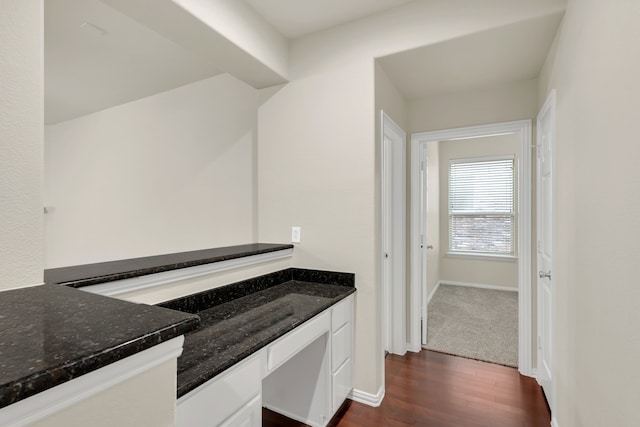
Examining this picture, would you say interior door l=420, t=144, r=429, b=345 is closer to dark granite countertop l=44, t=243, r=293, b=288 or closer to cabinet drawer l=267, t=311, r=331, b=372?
cabinet drawer l=267, t=311, r=331, b=372

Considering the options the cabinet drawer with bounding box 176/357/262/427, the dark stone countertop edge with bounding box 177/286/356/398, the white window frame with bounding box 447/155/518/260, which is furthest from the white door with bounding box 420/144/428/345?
the white window frame with bounding box 447/155/518/260

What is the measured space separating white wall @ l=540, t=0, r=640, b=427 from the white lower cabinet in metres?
1.24

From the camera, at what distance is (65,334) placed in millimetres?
692

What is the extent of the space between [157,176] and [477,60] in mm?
3278

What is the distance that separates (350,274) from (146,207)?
2.61 m

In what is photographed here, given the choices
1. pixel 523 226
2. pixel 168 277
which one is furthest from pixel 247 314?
pixel 523 226

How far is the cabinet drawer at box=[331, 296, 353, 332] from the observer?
77.6 inches

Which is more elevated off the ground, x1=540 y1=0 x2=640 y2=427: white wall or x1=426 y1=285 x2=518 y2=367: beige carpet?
x1=540 y1=0 x2=640 y2=427: white wall

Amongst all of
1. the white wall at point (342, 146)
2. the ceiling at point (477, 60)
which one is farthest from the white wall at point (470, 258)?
the white wall at point (342, 146)

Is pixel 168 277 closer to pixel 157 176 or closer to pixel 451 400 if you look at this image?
pixel 451 400

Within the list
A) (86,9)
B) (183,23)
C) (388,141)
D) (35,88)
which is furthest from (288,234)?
(86,9)

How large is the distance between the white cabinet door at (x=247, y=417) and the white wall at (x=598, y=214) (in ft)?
4.28

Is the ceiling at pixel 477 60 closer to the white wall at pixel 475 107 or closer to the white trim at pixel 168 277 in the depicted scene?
the white wall at pixel 475 107

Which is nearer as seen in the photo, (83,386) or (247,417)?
(83,386)
